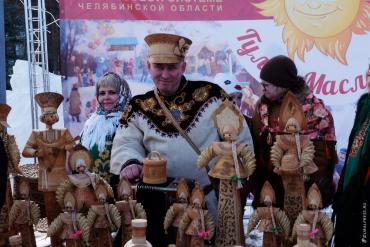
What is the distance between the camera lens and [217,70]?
404cm

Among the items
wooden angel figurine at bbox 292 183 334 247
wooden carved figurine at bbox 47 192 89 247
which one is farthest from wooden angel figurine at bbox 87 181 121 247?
wooden angel figurine at bbox 292 183 334 247

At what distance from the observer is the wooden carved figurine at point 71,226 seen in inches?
70.7

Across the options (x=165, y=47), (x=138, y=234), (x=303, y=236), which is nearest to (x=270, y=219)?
(x=303, y=236)

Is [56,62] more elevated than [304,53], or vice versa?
[56,62]

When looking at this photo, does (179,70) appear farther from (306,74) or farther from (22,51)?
(22,51)

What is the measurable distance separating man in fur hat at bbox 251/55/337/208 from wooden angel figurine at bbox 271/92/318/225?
46cm

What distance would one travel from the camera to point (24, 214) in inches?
77.6

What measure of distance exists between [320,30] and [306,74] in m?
0.36

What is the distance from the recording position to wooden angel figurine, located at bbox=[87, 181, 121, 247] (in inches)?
71.2

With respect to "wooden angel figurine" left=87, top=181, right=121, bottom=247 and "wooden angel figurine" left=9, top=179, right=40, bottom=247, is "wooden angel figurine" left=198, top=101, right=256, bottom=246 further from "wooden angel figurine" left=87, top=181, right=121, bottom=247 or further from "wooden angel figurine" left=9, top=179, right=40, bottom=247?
"wooden angel figurine" left=9, top=179, right=40, bottom=247

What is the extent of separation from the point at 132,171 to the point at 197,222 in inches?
17.4

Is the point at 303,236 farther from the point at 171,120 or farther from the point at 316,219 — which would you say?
the point at 171,120

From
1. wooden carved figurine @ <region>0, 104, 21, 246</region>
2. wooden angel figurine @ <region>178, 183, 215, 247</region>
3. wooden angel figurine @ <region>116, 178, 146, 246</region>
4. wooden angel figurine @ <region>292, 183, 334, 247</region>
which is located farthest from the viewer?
wooden carved figurine @ <region>0, 104, 21, 246</region>

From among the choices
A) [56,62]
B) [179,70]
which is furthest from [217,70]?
[56,62]
